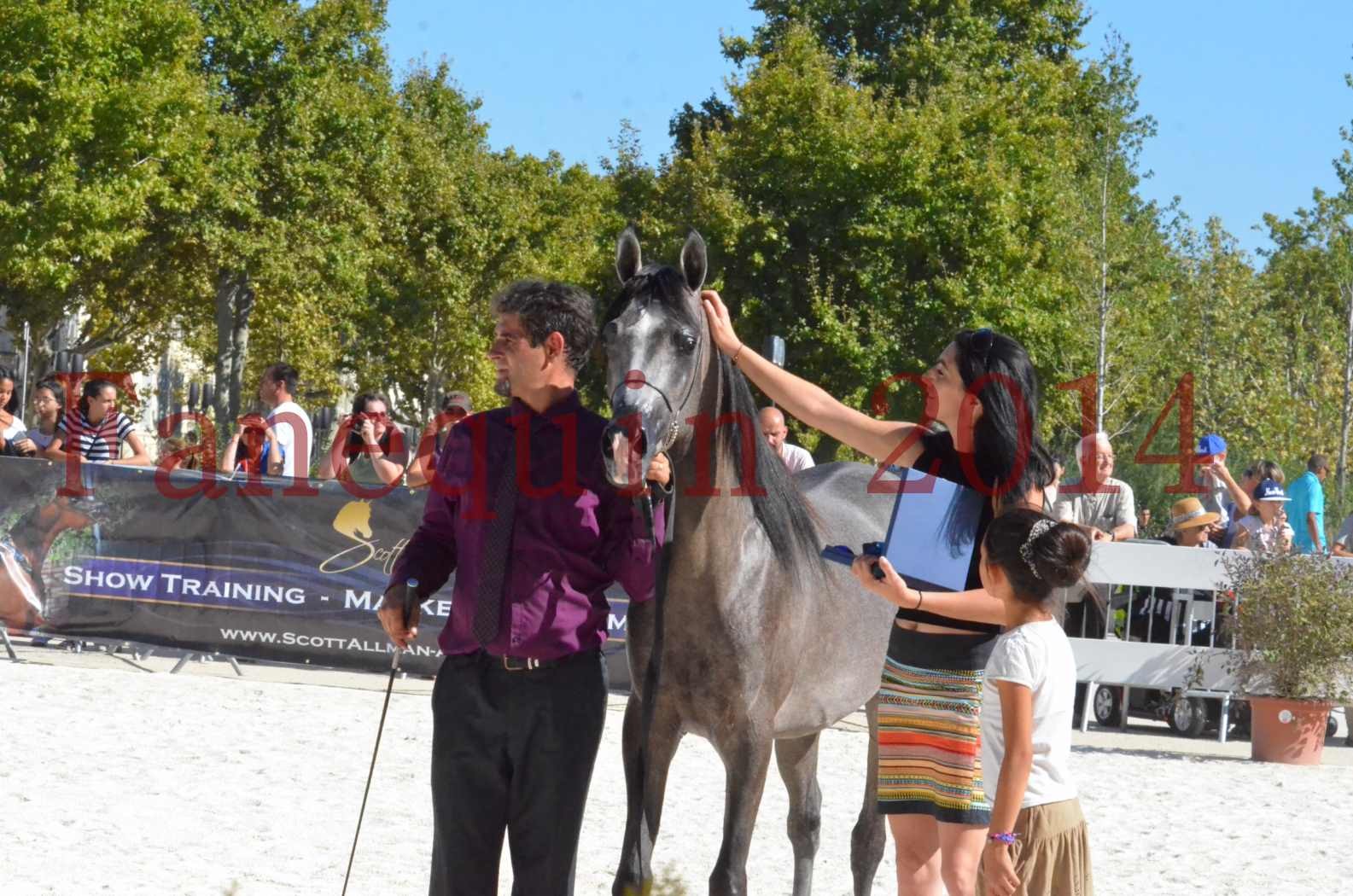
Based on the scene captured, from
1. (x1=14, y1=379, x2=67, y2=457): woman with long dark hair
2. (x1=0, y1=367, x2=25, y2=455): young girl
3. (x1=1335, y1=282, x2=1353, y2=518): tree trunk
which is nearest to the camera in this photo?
(x1=0, y1=367, x2=25, y2=455): young girl

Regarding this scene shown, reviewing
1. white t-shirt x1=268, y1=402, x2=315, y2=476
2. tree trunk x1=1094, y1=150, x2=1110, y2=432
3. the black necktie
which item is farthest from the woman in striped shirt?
tree trunk x1=1094, y1=150, x2=1110, y2=432

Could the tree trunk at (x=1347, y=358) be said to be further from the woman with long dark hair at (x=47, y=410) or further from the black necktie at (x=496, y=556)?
the black necktie at (x=496, y=556)

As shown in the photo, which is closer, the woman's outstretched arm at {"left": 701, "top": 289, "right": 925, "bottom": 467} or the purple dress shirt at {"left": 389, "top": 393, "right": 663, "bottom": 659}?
the purple dress shirt at {"left": 389, "top": 393, "right": 663, "bottom": 659}

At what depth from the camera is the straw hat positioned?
12047mm

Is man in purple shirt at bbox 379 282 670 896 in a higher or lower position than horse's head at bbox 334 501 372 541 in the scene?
lower

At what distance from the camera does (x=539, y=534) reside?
3746 mm

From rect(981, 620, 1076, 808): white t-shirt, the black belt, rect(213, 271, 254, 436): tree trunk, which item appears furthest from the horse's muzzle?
rect(213, 271, 254, 436): tree trunk

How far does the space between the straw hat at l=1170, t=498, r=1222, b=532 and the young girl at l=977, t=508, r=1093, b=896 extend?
872 cm

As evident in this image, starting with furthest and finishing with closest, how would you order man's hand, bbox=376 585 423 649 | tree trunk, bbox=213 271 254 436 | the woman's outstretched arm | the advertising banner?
tree trunk, bbox=213 271 254 436 < the advertising banner < the woman's outstretched arm < man's hand, bbox=376 585 423 649

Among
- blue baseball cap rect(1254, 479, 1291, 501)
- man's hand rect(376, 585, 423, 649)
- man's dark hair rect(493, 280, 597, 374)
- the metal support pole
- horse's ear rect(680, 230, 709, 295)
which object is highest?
blue baseball cap rect(1254, 479, 1291, 501)

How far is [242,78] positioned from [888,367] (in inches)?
677

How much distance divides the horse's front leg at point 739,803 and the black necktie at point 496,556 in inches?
44.8

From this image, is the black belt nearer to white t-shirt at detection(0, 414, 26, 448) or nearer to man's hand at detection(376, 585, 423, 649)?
man's hand at detection(376, 585, 423, 649)

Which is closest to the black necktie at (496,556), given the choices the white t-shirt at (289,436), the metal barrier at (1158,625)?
A: the metal barrier at (1158,625)
